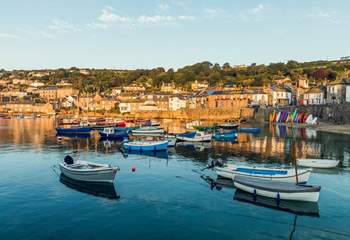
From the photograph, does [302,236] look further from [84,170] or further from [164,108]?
[164,108]

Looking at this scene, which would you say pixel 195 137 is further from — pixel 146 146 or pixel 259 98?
pixel 259 98

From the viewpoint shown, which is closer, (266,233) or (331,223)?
(266,233)

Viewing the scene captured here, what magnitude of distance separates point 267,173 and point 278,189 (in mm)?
3929

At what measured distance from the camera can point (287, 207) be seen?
66.3 ft

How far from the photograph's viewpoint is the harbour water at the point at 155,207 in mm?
16750

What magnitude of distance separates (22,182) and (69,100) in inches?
5104

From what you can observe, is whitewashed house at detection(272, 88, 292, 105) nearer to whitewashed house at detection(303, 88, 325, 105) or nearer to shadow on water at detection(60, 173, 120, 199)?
whitewashed house at detection(303, 88, 325, 105)

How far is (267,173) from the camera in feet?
81.6

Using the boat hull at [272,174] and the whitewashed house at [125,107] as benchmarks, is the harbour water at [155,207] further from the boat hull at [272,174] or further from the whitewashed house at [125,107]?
the whitewashed house at [125,107]

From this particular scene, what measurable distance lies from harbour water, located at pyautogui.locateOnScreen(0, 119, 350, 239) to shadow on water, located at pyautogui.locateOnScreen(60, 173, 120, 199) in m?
0.07

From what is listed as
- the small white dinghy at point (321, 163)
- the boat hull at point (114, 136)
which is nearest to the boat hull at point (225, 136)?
the boat hull at point (114, 136)

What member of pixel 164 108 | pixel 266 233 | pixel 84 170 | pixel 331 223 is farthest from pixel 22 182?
pixel 164 108

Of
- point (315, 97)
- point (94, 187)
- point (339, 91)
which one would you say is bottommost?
point (94, 187)

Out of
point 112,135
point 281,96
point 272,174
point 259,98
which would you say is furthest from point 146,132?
point 281,96
